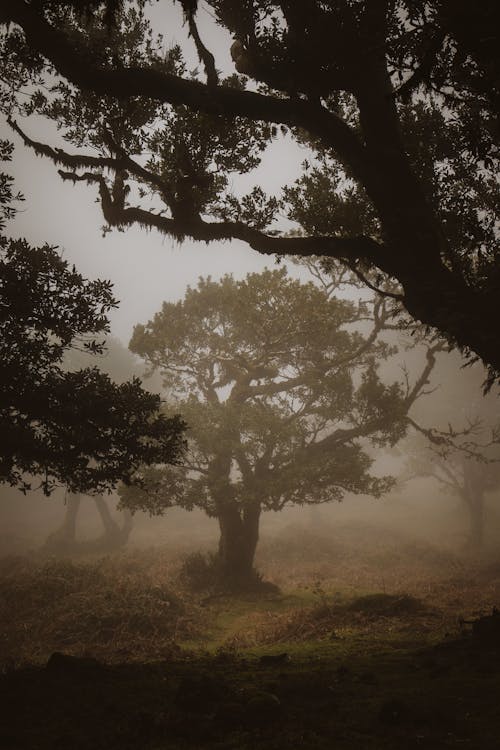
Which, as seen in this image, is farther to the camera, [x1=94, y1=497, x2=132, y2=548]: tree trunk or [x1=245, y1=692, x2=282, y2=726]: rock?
[x1=94, y1=497, x2=132, y2=548]: tree trunk

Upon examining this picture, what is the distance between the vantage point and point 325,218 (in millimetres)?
8609

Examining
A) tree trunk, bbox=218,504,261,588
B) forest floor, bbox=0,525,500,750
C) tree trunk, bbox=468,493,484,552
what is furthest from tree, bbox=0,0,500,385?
tree trunk, bbox=468,493,484,552

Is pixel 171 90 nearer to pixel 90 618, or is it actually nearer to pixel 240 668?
pixel 240 668

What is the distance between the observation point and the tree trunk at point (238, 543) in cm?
1630

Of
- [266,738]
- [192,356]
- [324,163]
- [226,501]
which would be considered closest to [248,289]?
[192,356]

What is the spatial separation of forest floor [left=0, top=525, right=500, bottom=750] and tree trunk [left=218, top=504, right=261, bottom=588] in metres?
1.67

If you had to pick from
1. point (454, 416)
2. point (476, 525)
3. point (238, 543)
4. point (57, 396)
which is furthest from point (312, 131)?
point (454, 416)

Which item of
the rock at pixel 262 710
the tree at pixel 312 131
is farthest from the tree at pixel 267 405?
the rock at pixel 262 710

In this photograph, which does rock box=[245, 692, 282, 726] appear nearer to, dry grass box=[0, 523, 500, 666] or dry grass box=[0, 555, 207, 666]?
dry grass box=[0, 523, 500, 666]

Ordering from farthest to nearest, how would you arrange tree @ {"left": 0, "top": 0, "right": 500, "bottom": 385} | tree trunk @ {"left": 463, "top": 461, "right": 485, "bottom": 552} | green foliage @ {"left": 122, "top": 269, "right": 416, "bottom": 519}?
1. tree trunk @ {"left": 463, "top": 461, "right": 485, "bottom": 552}
2. green foliage @ {"left": 122, "top": 269, "right": 416, "bottom": 519}
3. tree @ {"left": 0, "top": 0, "right": 500, "bottom": 385}

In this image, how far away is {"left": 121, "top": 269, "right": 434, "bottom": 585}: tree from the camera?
15.6 meters

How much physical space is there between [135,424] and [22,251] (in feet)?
13.6

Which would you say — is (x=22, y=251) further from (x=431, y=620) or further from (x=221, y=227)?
(x=431, y=620)

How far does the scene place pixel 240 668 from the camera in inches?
214
